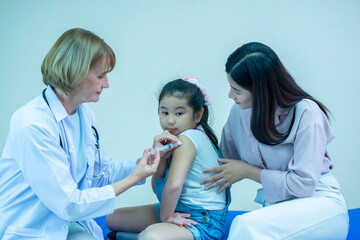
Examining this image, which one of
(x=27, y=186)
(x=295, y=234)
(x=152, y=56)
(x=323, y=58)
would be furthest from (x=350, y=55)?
(x=27, y=186)

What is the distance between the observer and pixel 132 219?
1943 millimetres

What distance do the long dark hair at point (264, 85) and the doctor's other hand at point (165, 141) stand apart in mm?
354

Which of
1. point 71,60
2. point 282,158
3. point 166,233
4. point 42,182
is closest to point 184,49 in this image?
point 282,158

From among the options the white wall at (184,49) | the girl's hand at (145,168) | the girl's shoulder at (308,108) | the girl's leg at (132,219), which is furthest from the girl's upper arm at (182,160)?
the white wall at (184,49)

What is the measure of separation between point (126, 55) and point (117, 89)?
0.92 ft

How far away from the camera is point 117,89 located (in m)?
3.07

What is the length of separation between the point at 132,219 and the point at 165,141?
18.3 inches

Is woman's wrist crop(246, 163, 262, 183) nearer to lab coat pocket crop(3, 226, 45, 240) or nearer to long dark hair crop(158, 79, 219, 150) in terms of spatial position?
long dark hair crop(158, 79, 219, 150)

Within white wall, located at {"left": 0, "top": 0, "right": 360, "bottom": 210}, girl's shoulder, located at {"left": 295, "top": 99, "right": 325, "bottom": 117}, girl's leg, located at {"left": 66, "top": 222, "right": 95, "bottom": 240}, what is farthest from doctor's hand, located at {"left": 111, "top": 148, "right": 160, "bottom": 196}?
white wall, located at {"left": 0, "top": 0, "right": 360, "bottom": 210}

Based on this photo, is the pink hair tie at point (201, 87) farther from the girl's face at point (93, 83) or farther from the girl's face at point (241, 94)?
the girl's face at point (93, 83)

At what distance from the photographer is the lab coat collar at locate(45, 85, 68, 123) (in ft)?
4.84

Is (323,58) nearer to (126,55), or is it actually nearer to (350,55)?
(350,55)

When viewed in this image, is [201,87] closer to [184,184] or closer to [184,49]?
[184,184]

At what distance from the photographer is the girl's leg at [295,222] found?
1441 mm
